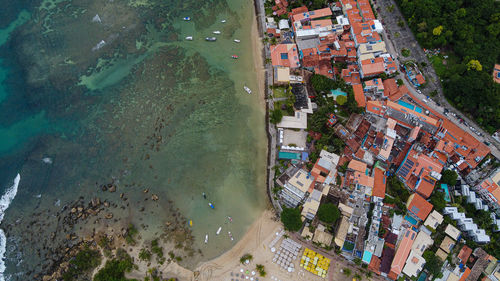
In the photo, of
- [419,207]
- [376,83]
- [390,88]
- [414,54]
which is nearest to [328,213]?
[419,207]

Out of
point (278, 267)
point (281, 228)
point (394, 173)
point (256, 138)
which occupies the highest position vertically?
point (256, 138)

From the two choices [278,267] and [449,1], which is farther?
[449,1]

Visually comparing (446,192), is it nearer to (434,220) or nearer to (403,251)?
(434,220)

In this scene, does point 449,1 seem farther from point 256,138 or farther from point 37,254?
point 37,254

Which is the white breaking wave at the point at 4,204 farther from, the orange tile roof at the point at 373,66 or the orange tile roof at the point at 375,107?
the orange tile roof at the point at 373,66

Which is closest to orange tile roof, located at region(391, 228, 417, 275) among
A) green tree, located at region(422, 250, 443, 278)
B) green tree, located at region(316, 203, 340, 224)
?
green tree, located at region(422, 250, 443, 278)

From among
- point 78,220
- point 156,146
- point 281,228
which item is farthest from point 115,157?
point 281,228
